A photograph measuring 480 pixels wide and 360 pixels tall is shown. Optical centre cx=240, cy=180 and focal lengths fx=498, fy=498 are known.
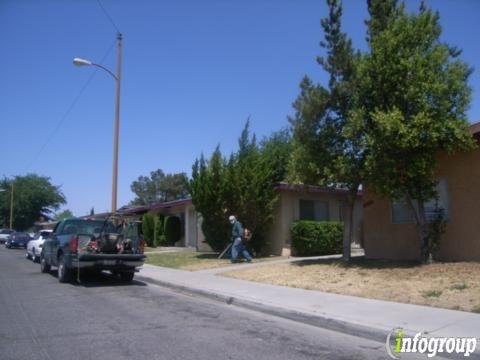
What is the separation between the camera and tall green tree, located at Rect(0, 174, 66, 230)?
215ft

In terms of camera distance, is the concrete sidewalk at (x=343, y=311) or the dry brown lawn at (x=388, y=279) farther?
the dry brown lawn at (x=388, y=279)

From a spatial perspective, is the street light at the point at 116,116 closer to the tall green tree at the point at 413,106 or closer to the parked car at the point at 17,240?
the tall green tree at the point at 413,106

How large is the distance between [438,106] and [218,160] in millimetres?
9325

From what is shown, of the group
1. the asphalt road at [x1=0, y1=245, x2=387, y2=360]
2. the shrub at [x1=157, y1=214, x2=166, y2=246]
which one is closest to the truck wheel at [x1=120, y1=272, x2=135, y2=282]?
the asphalt road at [x1=0, y1=245, x2=387, y2=360]

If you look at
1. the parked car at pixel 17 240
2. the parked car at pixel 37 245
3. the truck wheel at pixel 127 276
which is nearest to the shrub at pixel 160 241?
the parked car at pixel 37 245

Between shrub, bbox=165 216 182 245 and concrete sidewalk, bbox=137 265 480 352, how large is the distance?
616 inches

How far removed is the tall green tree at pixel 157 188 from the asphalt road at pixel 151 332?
2670 inches

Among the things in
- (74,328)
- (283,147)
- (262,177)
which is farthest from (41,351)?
(283,147)

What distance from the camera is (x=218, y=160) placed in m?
19.7

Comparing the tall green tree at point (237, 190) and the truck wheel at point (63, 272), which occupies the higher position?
the tall green tree at point (237, 190)

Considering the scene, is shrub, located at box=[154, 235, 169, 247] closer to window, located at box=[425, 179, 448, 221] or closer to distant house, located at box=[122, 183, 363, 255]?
distant house, located at box=[122, 183, 363, 255]

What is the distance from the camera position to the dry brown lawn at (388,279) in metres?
9.69

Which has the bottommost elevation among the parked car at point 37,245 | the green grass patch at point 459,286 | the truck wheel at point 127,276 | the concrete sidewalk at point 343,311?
the concrete sidewalk at point 343,311

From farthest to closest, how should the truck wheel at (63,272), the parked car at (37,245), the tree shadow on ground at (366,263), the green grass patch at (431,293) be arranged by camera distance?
the parked car at (37,245) → the truck wheel at (63,272) → the tree shadow on ground at (366,263) → the green grass patch at (431,293)
